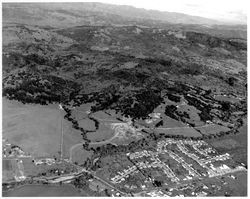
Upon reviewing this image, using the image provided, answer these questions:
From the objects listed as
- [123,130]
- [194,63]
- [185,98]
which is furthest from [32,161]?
[194,63]

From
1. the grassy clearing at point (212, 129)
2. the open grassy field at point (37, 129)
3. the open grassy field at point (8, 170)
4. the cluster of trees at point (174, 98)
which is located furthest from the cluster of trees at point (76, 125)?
the cluster of trees at point (174, 98)

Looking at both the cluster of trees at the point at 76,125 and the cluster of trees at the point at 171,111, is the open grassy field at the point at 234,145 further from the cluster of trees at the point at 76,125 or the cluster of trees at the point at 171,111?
the cluster of trees at the point at 76,125

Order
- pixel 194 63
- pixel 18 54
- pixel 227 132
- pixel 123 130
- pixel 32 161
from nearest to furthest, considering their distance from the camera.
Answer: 1. pixel 32 161
2. pixel 123 130
3. pixel 227 132
4. pixel 18 54
5. pixel 194 63

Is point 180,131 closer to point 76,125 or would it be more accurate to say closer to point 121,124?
point 121,124

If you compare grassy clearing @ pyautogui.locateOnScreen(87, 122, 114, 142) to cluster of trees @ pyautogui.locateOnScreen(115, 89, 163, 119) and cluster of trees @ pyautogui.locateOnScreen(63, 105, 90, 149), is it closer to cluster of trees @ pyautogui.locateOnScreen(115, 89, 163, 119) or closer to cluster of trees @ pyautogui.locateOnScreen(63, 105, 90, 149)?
cluster of trees @ pyautogui.locateOnScreen(63, 105, 90, 149)

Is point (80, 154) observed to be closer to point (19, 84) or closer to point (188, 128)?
point (188, 128)

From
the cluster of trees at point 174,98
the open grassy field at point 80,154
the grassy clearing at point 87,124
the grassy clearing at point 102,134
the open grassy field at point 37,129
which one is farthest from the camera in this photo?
the cluster of trees at point 174,98

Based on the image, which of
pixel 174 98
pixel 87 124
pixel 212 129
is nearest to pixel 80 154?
pixel 87 124

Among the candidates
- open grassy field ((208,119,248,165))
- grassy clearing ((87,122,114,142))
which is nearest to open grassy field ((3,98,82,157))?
grassy clearing ((87,122,114,142))
